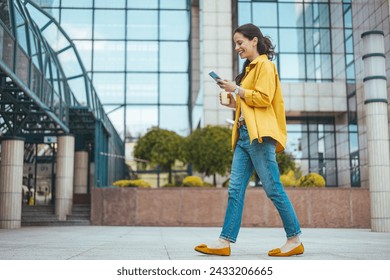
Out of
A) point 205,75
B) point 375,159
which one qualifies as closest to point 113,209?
point 375,159

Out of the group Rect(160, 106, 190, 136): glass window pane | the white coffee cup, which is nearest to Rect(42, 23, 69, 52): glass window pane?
Rect(160, 106, 190, 136): glass window pane

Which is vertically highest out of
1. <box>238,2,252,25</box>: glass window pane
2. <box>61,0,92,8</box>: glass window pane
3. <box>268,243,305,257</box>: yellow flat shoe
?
<box>61,0,92,8</box>: glass window pane

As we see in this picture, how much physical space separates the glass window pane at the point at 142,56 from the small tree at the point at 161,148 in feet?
34.8

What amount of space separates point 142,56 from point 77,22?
4.50m

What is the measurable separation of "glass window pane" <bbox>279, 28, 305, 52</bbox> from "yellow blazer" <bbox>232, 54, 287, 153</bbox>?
26378 millimetres

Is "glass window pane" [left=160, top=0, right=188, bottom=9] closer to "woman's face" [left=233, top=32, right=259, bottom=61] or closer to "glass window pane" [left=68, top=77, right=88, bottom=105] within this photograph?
"glass window pane" [left=68, top=77, right=88, bottom=105]

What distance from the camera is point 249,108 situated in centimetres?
430

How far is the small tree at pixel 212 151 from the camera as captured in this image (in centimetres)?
2142

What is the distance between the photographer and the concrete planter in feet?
55.2

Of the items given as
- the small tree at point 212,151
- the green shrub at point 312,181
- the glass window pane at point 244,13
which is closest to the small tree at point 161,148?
the small tree at point 212,151

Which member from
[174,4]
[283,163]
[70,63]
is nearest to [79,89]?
[70,63]

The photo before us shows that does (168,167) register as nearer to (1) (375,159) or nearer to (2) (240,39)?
(1) (375,159)

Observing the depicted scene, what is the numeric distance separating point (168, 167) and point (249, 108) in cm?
2088

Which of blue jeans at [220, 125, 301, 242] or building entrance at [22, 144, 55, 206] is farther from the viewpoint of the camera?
building entrance at [22, 144, 55, 206]
